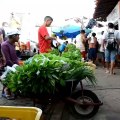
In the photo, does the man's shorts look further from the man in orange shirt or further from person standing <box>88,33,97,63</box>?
person standing <box>88,33,97,63</box>

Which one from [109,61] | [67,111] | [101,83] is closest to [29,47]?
[109,61]

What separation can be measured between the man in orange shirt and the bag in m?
3.13

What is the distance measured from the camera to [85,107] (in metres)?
5.87

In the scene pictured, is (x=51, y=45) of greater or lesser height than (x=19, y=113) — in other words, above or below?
above

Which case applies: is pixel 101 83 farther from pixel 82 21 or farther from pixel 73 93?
pixel 82 21

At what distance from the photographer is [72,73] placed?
549 centimetres

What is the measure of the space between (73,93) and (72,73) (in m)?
0.49

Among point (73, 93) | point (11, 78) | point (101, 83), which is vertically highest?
point (11, 78)

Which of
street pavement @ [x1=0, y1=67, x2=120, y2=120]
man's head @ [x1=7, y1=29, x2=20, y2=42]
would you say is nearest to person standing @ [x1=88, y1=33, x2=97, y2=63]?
street pavement @ [x1=0, y1=67, x2=120, y2=120]

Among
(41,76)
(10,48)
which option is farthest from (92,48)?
(41,76)

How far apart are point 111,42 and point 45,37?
354 cm

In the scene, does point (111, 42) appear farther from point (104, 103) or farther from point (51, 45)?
point (104, 103)

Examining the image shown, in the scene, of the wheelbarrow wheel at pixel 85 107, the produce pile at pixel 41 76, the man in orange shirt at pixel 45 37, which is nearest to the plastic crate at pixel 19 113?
the produce pile at pixel 41 76

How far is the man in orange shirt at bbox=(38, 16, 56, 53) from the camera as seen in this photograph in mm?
8290
